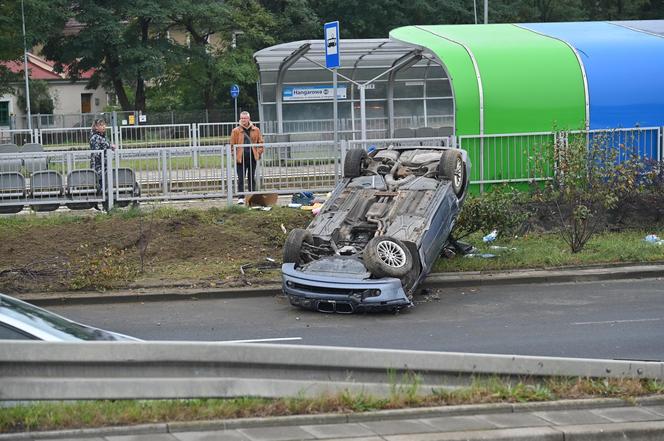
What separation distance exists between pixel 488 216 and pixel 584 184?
1.76m

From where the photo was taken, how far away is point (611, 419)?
714cm

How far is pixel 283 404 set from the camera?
689cm

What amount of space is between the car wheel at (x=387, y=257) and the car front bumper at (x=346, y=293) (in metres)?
0.12

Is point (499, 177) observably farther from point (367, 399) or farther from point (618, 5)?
point (618, 5)

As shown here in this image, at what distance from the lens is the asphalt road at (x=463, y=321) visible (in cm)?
1108

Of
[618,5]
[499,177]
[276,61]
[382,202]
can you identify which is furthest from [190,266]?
[618,5]

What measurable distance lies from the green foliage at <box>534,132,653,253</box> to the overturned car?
279 centimetres

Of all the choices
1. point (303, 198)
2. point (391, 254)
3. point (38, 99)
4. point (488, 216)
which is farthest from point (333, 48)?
point (38, 99)

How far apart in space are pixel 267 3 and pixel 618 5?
2334 cm

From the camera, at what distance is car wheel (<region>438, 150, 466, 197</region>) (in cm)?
1428

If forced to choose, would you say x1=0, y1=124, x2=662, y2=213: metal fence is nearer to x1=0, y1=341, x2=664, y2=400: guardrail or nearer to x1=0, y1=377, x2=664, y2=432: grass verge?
x1=0, y1=377, x2=664, y2=432: grass verge

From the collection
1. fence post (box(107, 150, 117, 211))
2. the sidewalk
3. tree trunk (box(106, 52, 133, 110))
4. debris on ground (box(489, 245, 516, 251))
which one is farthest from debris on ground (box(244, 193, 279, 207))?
tree trunk (box(106, 52, 133, 110))

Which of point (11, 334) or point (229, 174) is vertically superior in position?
point (229, 174)

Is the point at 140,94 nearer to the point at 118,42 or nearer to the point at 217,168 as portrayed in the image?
the point at 118,42
